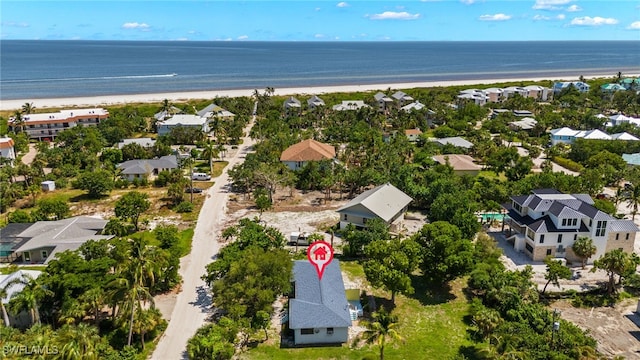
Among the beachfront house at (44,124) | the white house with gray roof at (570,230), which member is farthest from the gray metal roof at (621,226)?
the beachfront house at (44,124)

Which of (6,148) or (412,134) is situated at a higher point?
(412,134)

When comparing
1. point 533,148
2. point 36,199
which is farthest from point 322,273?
point 533,148

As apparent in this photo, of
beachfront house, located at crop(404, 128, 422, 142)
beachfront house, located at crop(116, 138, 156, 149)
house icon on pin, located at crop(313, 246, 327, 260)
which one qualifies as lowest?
house icon on pin, located at crop(313, 246, 327, 260)

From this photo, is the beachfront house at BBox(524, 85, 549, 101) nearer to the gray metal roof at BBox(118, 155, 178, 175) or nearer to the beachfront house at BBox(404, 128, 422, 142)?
the beachfront house at BBox(404, 128, 422, 142)

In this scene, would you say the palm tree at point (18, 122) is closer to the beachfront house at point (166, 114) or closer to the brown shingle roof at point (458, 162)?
the beachfront house at point (166, 114)

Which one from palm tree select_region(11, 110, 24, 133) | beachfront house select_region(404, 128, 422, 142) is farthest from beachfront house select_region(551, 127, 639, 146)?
palm tree select_region(11, 110, 24, 133)

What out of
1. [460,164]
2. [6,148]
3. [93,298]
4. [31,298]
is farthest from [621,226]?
[6,148]

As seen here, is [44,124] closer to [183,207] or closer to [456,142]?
[183,207]

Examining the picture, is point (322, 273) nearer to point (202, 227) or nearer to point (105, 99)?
point (202, 227)
